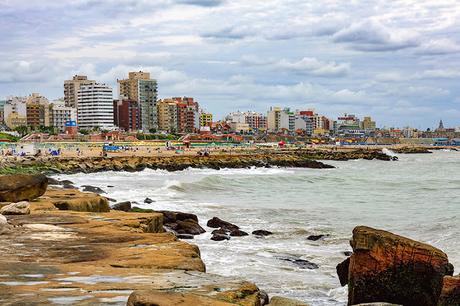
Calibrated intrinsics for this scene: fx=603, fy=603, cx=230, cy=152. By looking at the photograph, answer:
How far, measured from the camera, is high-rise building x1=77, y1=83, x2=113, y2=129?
17850 cm

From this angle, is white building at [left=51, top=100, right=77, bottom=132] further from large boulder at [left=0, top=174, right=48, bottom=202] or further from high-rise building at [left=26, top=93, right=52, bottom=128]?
large boulder at [left=0, top=174, right=48, bottom=202]

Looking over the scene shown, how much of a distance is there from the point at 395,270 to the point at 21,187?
1063 centimetres

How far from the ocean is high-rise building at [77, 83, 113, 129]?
131 m

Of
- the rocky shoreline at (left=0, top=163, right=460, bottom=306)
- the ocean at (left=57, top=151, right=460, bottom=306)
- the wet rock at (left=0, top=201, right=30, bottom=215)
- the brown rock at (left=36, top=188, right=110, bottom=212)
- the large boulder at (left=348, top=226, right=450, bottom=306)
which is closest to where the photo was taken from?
the rocky shoreline at (left=0, top=163, right=460, bottom=306)

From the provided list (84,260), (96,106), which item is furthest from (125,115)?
(84,260)

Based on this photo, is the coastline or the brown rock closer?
the coastline

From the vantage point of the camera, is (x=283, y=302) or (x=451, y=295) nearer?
(x=283, y=302)

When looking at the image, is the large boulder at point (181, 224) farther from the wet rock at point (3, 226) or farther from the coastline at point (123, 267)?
the wet rock at point (3, 226)

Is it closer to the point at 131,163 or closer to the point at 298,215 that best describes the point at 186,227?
the point at 298,215

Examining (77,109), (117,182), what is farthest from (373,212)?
(77,109)

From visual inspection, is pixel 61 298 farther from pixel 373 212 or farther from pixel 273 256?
pixel 373 212

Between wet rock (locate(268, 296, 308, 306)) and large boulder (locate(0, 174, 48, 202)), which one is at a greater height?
large boulder (locate(0, 174, 48, 202))

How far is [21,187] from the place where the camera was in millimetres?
16391

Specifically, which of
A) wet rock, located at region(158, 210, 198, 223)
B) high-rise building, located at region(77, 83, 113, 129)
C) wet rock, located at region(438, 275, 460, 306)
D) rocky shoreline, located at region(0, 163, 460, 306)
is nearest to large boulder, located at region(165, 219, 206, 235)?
wet rock, located at region(158, 210, 198, 223)
